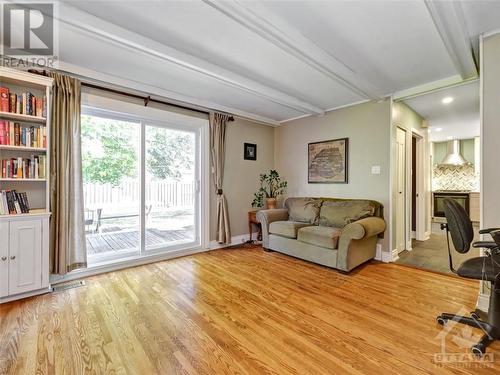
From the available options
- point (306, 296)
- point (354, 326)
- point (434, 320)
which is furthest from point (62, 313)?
point (434, 320)

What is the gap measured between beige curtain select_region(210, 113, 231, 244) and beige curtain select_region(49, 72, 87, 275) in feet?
6.11

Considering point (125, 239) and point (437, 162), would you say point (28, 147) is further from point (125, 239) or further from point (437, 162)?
point (437, 162)

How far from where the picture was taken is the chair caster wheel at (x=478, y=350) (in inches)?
59.6

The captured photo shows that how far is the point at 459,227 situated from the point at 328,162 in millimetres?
2486

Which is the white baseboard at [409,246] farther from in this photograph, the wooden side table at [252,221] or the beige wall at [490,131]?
the wooden side table at [252,221]

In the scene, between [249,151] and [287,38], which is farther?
[249,151]

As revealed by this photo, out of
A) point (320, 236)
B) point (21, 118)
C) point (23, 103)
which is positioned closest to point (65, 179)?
point (21, 118)

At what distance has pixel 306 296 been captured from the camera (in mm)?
2357

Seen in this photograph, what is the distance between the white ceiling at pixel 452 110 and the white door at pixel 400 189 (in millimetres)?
560

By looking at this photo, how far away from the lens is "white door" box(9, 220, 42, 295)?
222 cm

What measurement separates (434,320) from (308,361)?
3.99 feet

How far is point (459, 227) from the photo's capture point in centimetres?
175

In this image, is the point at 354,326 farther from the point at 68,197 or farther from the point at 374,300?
the point at 68,197

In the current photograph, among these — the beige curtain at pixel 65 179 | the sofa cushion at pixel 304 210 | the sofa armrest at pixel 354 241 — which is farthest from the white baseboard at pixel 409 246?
the beige curtain at pixel 65 179
